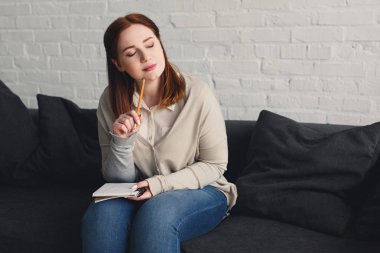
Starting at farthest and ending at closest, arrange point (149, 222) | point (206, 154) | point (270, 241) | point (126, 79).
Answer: point (126, 79)
point (206, 154)
point (270, 241)
point (149, 222)

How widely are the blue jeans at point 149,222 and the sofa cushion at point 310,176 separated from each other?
23 cm

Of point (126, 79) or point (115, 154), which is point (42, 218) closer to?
point (115, 154)

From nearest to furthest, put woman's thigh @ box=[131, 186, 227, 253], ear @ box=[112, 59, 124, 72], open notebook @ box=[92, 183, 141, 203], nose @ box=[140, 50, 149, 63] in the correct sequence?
1. woman's thigh @ box=[131, 186, 227, 253]
2. open notebook @ box=[92, 183, 141, 203]
3. nose @ box=[140, 50, 149, 63]
4. ear @ box=[112, 59, 124, 72]

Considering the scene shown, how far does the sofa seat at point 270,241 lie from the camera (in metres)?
1.53

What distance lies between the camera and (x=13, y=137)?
7.19 feet

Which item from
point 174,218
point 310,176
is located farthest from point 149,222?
point 310,176

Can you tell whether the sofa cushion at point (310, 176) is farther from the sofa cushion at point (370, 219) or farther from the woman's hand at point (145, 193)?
the woman's hand at point (145, 193)

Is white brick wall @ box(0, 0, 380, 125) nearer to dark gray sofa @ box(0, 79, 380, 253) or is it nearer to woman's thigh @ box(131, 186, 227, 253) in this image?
dark gray sofa @ box(0, 79, 380, 253)

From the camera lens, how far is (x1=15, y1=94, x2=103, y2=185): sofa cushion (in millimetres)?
2152

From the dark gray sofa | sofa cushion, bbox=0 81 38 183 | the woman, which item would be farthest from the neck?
sofa cushion, bbox=0 81 38 183

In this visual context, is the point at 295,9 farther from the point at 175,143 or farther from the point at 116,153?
the point at 116,153

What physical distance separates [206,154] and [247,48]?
713 millimetres

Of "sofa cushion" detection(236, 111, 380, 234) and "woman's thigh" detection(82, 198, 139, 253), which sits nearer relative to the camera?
"woman's thigh" detection(82, 198, 139, 253)

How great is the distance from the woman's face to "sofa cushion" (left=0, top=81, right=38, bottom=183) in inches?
30.8
